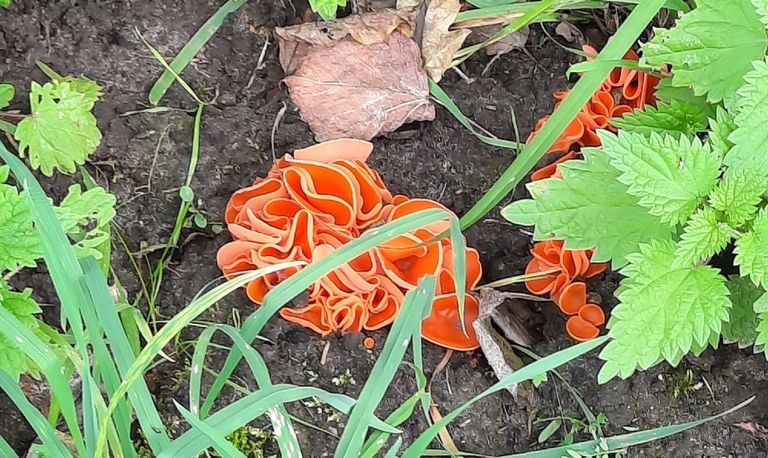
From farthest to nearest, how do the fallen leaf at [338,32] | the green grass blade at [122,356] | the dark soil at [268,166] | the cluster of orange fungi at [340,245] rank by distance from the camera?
the fallen leaf at [338,32], the dark soil at [268,166], the cluster of orange fungi at [340,245], the green grass blade at [122,356]

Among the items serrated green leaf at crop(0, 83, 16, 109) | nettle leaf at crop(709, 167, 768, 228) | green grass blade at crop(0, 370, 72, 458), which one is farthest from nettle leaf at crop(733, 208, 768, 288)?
serrated green leaf at crop(0, 83, 16, 109)

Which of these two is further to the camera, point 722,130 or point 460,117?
point 460,117

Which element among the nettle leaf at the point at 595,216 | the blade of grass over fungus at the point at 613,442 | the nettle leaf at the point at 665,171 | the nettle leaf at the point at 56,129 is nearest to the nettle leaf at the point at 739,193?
the nettle leaf at the point at 665,171

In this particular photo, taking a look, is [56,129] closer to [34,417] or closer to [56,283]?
[56,283]

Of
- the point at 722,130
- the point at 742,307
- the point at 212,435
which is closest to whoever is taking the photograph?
the point at 212,435

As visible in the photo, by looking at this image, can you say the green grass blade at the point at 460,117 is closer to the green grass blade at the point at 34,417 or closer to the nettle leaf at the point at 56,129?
the nettle leaf at the point at 56,129

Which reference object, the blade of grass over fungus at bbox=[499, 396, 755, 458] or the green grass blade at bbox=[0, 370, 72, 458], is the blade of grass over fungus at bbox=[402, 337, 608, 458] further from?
the green grass blade at bbox=[0, 370, 72, 458]

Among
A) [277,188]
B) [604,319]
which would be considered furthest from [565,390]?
[277,188]

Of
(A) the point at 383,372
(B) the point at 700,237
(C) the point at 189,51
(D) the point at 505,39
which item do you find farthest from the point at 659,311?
(C) the point at 189,51
